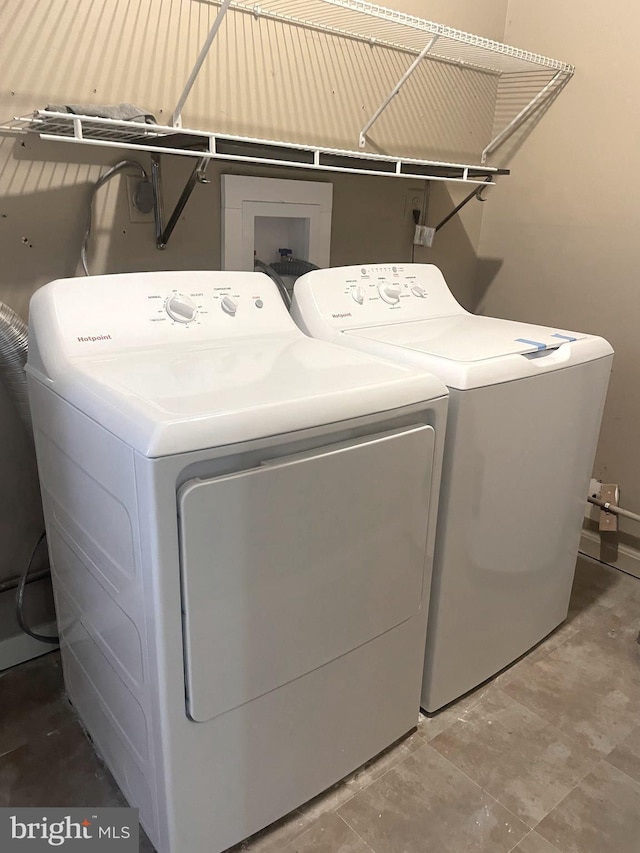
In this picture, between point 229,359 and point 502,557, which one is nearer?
point 229,359

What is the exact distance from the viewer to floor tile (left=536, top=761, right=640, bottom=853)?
1274 mm

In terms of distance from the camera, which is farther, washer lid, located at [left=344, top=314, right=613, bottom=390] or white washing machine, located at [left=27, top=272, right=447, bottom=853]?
washer lid, located at [left=344, top=314, right=613, bottom=390]

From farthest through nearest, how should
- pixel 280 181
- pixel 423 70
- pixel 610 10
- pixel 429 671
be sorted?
1. pixel 423 70
2. pixel 610 10
3. pixel 280 181
4. pixel 429 671

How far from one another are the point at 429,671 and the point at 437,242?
1542 mm

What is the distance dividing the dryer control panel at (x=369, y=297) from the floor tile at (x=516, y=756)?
104cm

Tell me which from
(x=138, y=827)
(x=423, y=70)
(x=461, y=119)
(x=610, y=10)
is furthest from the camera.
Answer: (x=461, y=119)

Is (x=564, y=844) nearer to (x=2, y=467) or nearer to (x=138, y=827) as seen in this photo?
(x=138, y=827)

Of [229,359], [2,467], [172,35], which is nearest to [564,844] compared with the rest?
[229,359]

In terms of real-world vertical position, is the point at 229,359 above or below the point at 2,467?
above

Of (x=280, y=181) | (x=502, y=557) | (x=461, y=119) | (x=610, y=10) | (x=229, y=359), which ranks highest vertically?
(x=610, y=10)

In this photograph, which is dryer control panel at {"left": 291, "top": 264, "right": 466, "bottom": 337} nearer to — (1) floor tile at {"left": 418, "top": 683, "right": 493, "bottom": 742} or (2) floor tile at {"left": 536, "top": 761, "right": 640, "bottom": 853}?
(1) floor tile at {"left": 418, "top": 683, "right": 493, "bottom": 742}

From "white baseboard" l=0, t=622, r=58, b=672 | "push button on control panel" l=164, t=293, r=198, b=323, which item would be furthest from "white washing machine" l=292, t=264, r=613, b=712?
"white baseboard" l=0, t=622, r=58, b=672

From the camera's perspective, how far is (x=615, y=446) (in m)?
2.21

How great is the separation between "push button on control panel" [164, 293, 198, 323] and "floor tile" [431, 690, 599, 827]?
1.14m
